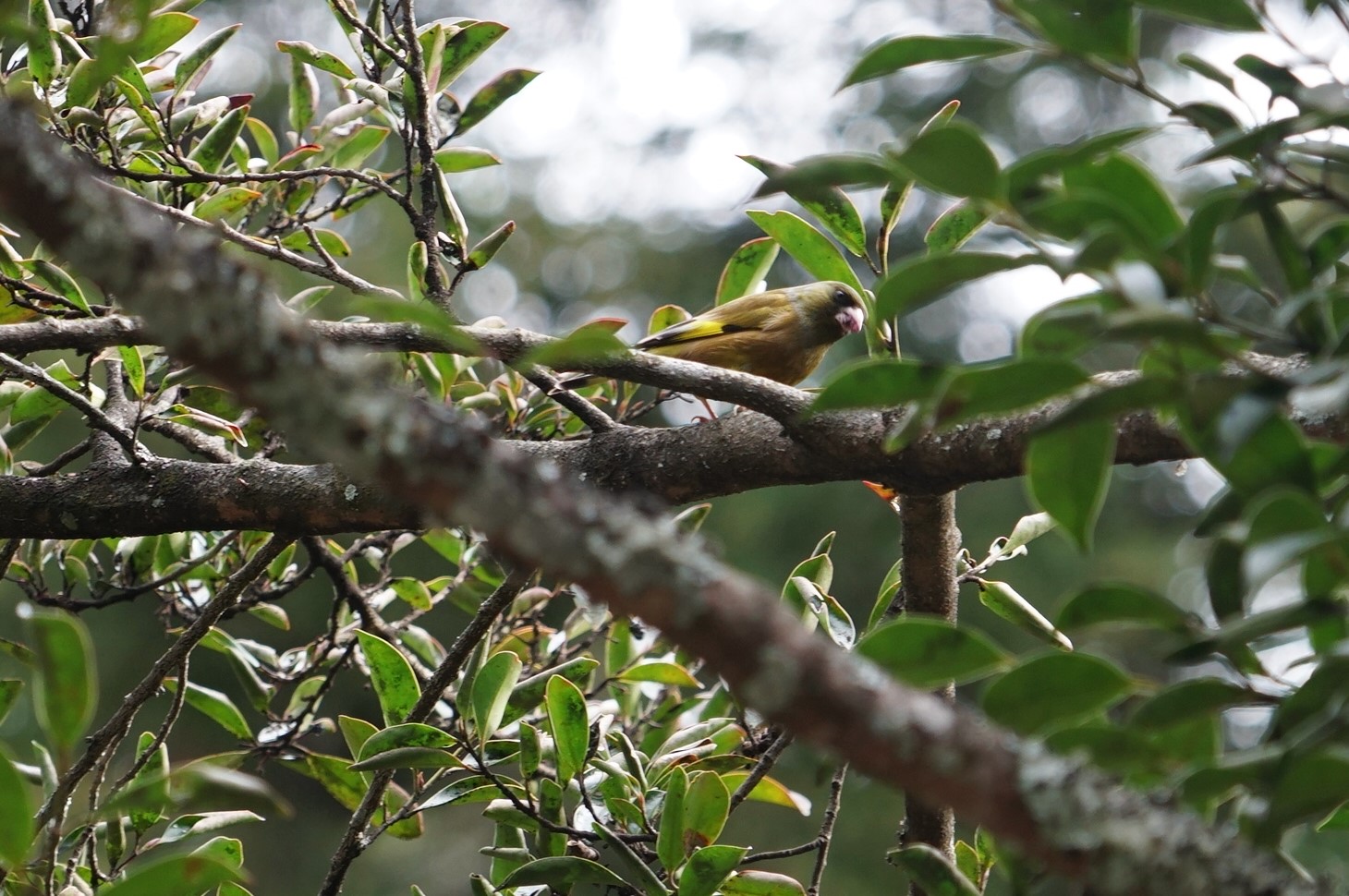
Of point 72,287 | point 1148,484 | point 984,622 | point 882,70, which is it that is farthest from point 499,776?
point 1148,484

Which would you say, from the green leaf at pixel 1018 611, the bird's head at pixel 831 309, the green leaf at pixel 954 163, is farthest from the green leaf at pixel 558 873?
the bird's head at pixel 831 309

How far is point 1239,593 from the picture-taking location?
1.17 meters

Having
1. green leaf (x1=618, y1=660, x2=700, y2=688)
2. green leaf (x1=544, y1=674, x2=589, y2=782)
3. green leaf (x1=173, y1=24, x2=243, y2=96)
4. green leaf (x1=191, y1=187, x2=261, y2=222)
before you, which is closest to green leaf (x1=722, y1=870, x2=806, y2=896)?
green leaf (x1=544, y1=674, x2=589, y2=782)

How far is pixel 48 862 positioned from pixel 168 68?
2.39 meters

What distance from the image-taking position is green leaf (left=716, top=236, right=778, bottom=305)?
123 inches

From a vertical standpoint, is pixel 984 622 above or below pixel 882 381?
below

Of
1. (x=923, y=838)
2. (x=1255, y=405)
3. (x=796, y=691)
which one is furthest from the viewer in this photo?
(x=923, y=838)

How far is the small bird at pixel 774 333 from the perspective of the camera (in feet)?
15.1

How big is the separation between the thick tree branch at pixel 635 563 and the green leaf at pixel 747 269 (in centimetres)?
227

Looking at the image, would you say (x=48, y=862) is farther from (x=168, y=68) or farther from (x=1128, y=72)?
(x=168, y=68)

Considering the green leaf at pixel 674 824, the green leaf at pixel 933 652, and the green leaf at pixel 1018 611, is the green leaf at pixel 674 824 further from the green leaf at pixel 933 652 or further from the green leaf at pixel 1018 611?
the green leaf at pixel 933 652

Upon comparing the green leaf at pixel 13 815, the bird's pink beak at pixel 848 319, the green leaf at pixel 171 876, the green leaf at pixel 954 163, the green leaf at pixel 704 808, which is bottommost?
the bird's pink beak at pixel 848 319

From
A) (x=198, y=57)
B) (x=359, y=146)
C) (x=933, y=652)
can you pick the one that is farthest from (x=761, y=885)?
(x=198, y=57)

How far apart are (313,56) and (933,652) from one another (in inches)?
96.0
